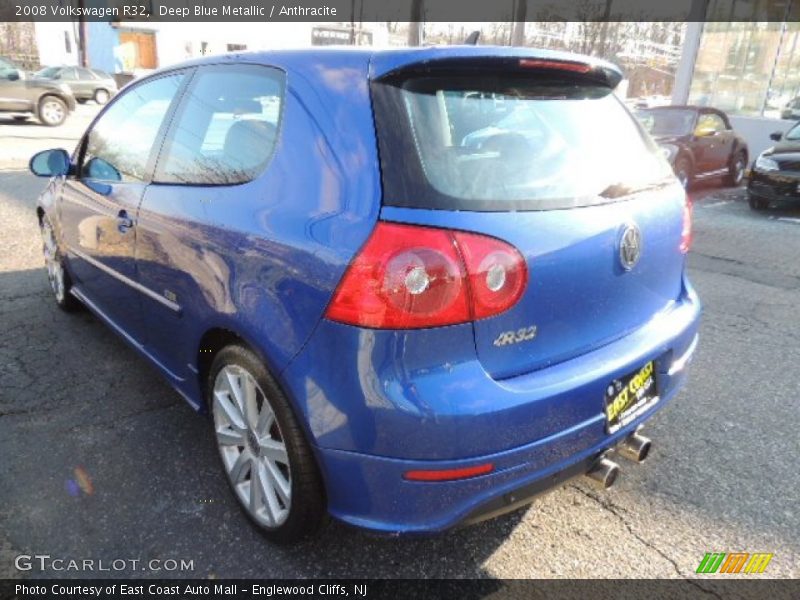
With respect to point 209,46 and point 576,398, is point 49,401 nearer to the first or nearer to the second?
point 576,398

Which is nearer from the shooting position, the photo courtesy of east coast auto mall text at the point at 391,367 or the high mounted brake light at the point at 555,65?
the photo courtesy of east coast auto mall text at the point at 391,367

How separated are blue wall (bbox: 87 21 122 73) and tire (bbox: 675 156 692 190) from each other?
37.6 m

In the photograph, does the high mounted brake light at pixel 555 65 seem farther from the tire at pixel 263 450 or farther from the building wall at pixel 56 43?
the building wall at pixel 56 43

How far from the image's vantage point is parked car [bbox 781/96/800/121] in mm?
12981

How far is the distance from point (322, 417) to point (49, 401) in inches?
81.3

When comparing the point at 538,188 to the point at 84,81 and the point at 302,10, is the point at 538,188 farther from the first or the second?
the point at 302,10

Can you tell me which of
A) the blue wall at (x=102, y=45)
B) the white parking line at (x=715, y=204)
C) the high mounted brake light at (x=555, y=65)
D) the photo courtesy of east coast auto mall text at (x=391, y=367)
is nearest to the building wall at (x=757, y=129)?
the white parking line at (x=715, y=204)

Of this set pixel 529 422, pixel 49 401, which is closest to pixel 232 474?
pixel 529 422

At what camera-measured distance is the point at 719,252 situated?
650 cm

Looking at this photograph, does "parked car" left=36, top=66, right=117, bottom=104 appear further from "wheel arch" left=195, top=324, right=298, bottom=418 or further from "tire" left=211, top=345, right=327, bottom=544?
"tire" left=211, top=345, right=327, bottom=544

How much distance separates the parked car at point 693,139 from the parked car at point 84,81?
21688 mm

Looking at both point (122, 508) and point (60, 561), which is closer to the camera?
point (60, 561)

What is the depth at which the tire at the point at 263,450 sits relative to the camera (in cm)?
190

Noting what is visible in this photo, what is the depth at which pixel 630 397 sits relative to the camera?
204cm
